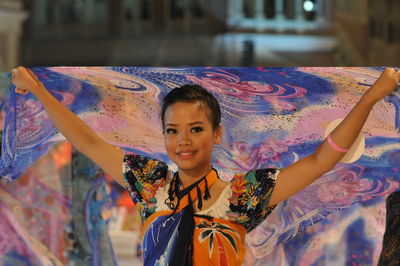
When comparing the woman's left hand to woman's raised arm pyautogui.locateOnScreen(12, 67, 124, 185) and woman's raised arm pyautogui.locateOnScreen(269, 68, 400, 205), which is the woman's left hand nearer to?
woman's raised arm pyautogui.locateOnScreen(269, 68, 400, 205)

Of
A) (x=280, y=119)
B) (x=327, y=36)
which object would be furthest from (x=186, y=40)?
(x=280, y=119)

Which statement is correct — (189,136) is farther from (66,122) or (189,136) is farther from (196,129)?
(66,122)

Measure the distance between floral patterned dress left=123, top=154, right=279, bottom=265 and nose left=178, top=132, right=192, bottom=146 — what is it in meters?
0.09

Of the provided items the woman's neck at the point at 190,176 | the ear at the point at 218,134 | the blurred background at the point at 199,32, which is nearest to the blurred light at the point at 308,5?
the blurred background at the point at 199,32

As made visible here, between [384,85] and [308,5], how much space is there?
3.79m

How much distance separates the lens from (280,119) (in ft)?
6.73

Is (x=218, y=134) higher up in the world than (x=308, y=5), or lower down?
lower down

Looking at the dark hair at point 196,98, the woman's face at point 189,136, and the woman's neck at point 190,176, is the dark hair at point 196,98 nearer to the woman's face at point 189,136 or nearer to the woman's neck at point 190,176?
the woman's face at point 189,136

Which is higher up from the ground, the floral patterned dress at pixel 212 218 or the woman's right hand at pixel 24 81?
the woman's right hand at pixel 24 81

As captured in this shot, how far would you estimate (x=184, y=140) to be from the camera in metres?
1.80

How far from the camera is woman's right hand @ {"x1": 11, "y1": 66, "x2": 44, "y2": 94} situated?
1945 mm

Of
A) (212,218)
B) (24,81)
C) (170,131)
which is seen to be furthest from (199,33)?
(212,218)

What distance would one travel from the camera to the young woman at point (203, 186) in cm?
175

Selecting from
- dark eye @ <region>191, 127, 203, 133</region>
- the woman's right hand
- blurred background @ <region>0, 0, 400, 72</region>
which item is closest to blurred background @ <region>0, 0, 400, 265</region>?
blurred background @ <region>0, 0, 400, 72</region>
